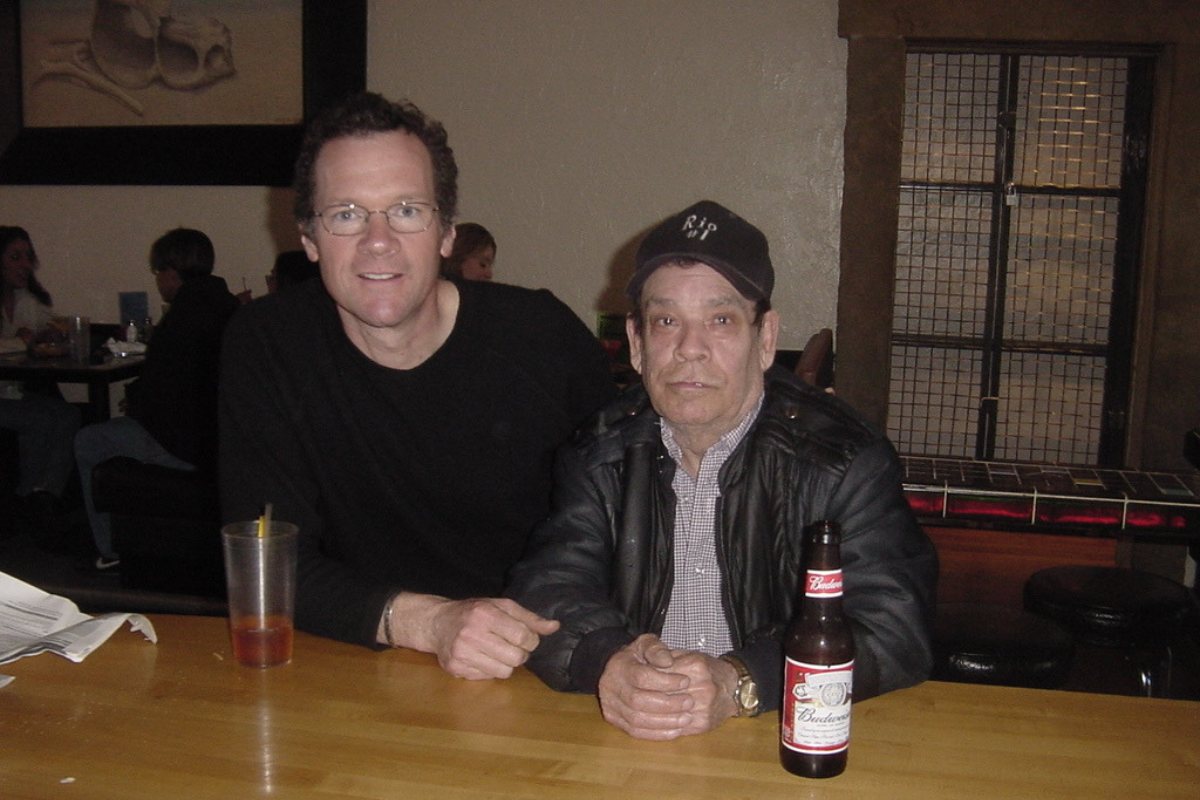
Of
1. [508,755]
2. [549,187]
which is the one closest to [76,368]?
[549,187]

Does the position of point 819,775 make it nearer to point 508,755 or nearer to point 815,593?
point 815,593

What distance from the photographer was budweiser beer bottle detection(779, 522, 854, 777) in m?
1.15

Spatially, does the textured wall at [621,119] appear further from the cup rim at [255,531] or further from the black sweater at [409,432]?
the cup rim at [255,531]

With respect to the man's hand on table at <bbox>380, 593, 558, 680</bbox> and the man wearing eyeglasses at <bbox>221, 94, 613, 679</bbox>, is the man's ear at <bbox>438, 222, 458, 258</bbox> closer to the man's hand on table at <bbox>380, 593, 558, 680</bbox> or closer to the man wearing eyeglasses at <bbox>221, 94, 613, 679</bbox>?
the man wearing eyeglasses at <bbox>221, 94, 613, 679</bbox>

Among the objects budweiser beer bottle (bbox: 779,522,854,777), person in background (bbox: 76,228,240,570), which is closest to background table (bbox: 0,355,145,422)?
person in background (bbox: 76,228,240,570)

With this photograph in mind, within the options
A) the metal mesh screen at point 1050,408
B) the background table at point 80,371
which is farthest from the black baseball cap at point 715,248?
the background table at point 80,371

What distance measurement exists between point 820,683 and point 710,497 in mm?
532

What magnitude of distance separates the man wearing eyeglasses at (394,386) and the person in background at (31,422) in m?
3.60

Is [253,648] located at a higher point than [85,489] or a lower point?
higher

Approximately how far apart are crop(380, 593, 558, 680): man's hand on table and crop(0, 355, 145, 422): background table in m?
3.57

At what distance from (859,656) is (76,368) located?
4.09 m

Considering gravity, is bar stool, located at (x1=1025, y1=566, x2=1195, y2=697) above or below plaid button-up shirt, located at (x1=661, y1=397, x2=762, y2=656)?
below

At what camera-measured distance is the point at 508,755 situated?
47.8 inches

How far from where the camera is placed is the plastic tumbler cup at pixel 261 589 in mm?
1404
